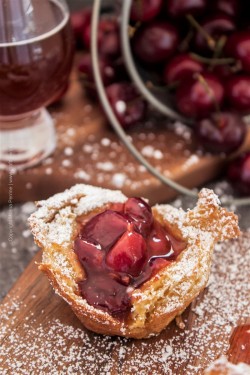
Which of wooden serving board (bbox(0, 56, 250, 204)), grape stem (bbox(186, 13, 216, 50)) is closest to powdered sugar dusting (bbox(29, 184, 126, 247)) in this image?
wooden serving board (bbox(0, 56, 250, 204))

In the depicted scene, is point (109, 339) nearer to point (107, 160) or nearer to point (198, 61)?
point (107, 160)

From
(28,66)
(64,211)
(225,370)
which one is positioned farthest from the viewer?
(28,66)

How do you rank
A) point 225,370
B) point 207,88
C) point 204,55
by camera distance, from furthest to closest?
1. point 204,55
2. point 207,88
3. point 225,370

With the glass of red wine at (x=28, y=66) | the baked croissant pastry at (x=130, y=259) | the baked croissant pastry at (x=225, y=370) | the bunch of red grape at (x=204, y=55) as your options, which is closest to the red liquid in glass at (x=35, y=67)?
the glass of red wine at (x=28, y=66)

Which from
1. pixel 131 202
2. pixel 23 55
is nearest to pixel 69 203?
pixel 131 202

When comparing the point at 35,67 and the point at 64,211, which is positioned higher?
the point at 35,67

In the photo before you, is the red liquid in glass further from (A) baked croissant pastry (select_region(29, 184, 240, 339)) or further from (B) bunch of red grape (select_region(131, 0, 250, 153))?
(A) baked croissant pastry (select_region(29, 184, 240, 339))

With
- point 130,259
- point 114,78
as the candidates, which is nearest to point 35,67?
point 114,78
